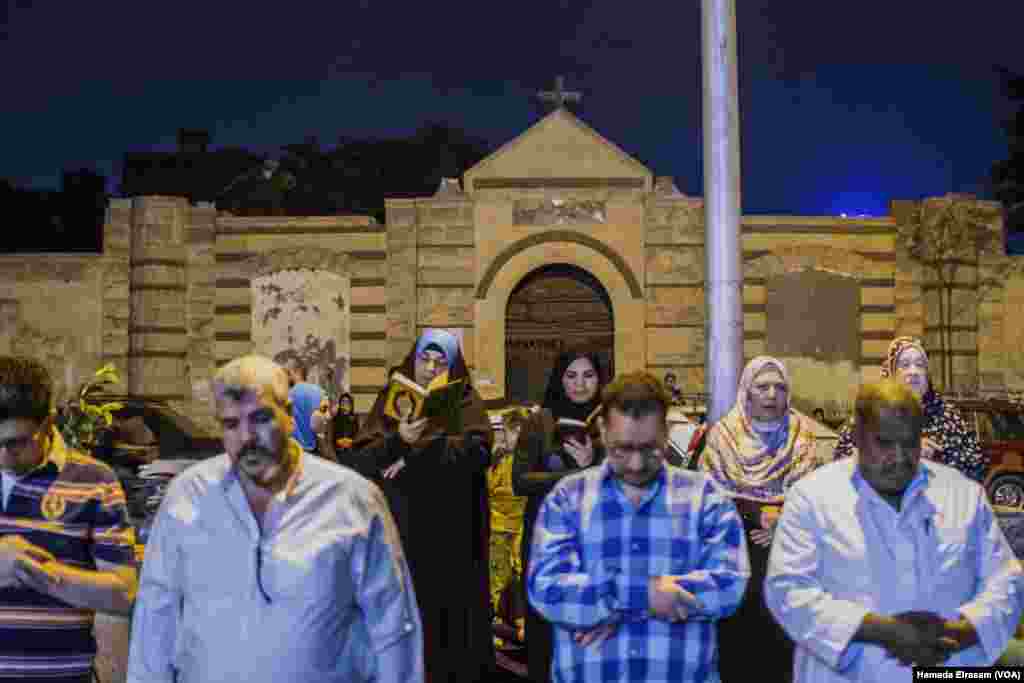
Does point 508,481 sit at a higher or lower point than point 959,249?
lower

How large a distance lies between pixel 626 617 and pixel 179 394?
1741 cm

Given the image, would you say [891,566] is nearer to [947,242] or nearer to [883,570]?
[883,570]

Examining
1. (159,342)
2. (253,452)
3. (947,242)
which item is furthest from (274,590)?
(947,242)

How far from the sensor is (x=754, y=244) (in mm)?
20609

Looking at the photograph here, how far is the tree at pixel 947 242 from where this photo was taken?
2048 centimetres

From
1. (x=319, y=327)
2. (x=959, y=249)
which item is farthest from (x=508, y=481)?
(x=959, y=249)

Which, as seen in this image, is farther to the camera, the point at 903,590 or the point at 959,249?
the point at 959,249

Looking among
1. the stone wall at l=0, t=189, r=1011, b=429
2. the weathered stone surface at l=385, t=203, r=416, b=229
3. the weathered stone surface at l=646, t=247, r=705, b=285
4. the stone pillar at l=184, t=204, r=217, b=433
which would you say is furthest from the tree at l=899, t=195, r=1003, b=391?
the stone pillar at l=184, t=204, r=217, b=433

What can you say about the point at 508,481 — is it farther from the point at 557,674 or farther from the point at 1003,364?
the point at 1003,364

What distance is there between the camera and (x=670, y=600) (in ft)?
12.8

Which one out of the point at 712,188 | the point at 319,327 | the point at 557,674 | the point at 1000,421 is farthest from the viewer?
the point at 319,327

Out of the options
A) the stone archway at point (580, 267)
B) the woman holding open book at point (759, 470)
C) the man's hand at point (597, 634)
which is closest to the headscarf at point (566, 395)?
the woman holding open book at point (759, 470)

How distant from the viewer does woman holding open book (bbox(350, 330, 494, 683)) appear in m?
7.00

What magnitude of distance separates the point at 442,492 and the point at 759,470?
6.05 feet
